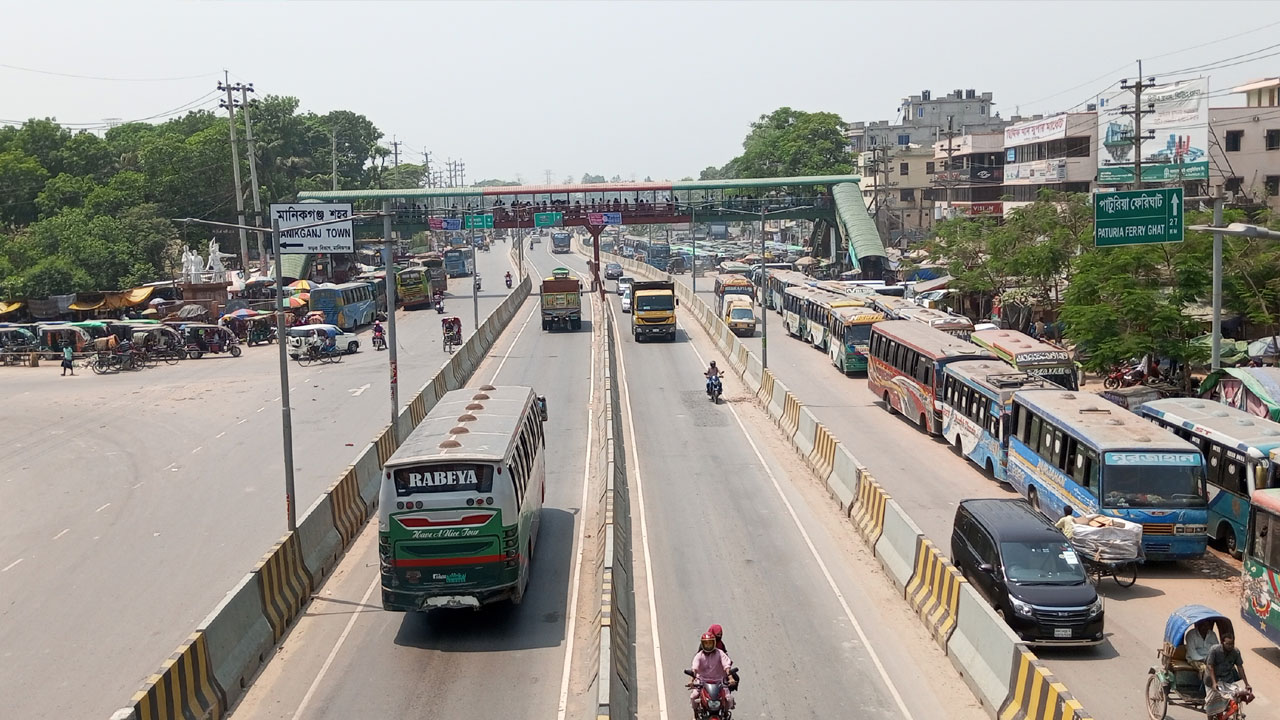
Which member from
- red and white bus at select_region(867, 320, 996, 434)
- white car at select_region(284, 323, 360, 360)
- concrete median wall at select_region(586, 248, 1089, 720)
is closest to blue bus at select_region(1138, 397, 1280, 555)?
concrete median wall at select_region(586, 248, 1089, 720)

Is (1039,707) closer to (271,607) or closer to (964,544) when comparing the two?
(964,544)

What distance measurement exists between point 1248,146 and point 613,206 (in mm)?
43918

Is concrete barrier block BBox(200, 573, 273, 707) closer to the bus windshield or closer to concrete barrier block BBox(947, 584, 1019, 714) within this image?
concrete barrier block BBox(947, 584, 1019, 714)

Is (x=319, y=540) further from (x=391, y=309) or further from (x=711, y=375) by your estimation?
(x=711, y=375)

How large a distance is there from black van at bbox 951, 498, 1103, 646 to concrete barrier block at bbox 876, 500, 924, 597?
2.95ft

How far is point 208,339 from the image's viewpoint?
57.9m

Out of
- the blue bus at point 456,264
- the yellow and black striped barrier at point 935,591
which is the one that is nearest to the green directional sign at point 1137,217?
the yellow and black striped barrier at point 935,591

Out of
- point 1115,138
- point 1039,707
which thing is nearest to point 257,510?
→ point 1039,707

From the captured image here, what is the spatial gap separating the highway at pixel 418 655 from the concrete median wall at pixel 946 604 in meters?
5.64

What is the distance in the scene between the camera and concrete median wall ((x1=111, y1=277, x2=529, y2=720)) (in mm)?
14086

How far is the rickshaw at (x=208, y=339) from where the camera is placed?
189 feet

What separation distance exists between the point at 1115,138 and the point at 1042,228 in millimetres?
21852

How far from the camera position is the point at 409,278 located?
3103 inches

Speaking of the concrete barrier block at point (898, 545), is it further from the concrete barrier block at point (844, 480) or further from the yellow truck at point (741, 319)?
the yellow truck at point (741, 319)
